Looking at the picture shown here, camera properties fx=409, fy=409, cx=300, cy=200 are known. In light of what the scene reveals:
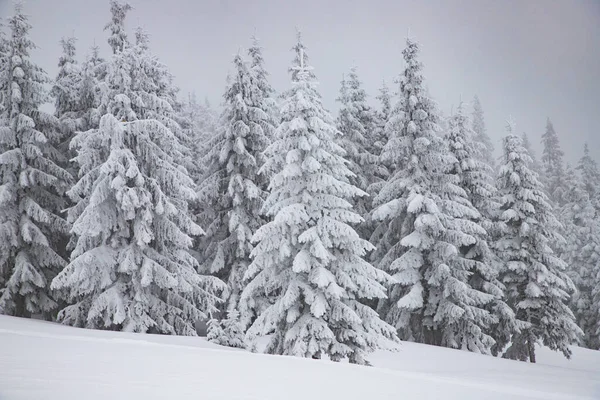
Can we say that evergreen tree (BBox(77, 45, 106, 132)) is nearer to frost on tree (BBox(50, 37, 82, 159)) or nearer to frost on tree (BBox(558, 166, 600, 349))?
frost on tree (BBox(50, 37, 82, 159))

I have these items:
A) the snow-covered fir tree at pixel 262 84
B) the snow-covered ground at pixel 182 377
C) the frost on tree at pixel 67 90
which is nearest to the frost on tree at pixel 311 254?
the snow-covered ground at pixel 182 377

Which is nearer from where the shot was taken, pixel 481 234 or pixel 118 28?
pixel 118 28

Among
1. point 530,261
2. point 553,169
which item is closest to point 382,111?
point 530,261

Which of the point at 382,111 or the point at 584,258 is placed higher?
the point at 382,111

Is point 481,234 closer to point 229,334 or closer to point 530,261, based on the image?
point 530,261

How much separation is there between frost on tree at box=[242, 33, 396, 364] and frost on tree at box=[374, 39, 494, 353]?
5.32m

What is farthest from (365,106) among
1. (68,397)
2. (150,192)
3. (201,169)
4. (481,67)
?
(481,67)

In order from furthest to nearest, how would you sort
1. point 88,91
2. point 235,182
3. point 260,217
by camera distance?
point 260,217, point 88,91, point 235,182

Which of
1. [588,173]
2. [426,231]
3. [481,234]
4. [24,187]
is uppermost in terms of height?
[588,173]

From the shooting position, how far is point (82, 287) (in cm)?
1459

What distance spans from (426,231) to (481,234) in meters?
4.37

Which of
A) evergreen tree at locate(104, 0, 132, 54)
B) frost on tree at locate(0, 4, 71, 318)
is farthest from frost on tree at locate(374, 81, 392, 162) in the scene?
frost on tree at locate(0, 4, 71, 318)

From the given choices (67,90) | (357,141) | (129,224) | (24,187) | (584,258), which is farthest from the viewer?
(584,258)

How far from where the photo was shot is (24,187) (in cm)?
1670
